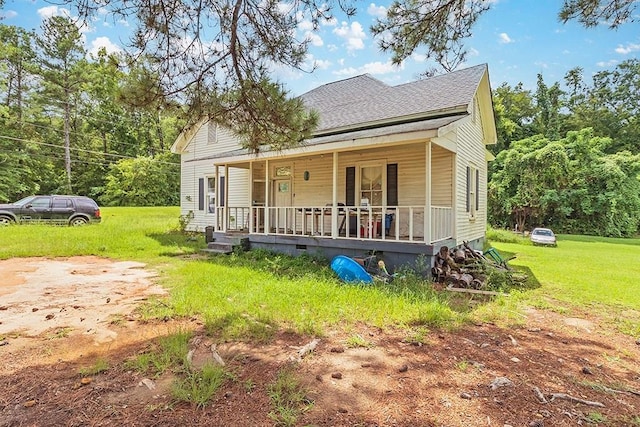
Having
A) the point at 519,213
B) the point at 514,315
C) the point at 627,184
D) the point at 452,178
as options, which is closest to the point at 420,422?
the point at 514,315

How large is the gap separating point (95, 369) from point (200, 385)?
1.12m

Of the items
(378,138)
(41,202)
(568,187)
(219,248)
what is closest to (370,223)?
(378,138)

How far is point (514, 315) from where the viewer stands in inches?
209

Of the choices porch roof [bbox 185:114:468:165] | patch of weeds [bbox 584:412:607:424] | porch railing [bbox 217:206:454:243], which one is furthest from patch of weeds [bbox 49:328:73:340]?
porch railing [bbox 217:206:454:243]

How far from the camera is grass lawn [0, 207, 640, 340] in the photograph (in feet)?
15.2

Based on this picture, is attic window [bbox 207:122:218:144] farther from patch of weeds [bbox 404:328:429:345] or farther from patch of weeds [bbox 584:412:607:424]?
Result: patch of weeds [bbox 584:412:607:424]

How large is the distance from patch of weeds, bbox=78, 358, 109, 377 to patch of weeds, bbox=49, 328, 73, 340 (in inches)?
43.5

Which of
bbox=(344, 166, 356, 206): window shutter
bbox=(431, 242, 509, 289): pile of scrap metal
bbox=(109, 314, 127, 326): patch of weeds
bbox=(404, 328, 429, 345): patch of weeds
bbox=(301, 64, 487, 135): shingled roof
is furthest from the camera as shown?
bbox=(344, 166, 356, 206): window shutter

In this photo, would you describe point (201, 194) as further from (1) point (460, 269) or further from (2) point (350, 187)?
(1) point (460, 269)

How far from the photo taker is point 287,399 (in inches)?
105

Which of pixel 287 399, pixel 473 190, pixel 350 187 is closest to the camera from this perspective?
pixel 287 399

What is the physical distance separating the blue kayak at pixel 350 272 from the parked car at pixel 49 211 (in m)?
14.4

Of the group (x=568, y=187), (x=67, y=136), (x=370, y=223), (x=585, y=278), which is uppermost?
(x=67, y=136)

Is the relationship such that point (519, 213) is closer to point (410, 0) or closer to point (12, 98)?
point (410, 0)
